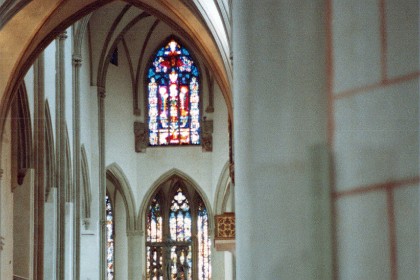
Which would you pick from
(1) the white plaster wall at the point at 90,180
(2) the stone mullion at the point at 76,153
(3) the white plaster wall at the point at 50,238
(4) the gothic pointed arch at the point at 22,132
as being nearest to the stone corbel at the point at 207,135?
(1) the white plaster wall at the point at 90,180

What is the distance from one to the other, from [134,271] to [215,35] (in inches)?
531

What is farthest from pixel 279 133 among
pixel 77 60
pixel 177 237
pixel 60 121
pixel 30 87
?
pixel 177 237

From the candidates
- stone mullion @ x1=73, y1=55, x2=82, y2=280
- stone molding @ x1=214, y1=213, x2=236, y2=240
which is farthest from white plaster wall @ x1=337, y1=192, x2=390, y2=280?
stone mullion @ x1=73, y1=55, x2=82, y2=280

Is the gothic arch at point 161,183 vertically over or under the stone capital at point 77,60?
under

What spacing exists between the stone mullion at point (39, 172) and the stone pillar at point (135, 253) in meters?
11.6

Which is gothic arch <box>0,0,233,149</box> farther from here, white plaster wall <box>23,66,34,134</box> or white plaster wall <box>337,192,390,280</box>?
white plaster wall <box>337,192,390,280</box>

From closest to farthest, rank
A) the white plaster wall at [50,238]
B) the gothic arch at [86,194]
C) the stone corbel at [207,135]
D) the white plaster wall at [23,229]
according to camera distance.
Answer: the white plaster wall at [23,229], the white plaster wall at [50,238], the gothic arch at [86,194], the stone corbel at [207,135]

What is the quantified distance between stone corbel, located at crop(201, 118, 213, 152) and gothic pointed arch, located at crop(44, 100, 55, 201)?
947 centimetres

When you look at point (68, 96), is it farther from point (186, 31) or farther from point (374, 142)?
point (374, 142)

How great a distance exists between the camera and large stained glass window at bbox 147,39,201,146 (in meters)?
31.5

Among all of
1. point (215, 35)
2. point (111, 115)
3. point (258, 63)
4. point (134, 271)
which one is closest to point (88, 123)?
point (111, 115)

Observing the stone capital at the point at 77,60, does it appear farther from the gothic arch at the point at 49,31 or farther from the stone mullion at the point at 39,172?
the stone mullion at the point at 39,172

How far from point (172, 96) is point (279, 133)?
95.0 ft

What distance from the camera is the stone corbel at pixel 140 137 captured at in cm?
3122
